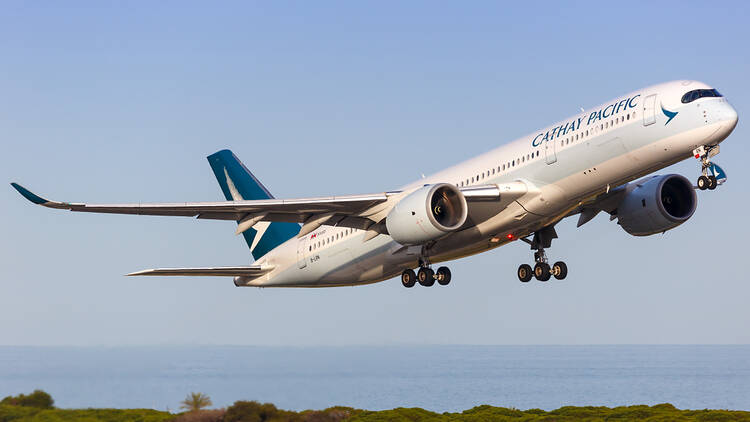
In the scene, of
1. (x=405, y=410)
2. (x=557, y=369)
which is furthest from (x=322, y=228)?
(x=557, y=369)

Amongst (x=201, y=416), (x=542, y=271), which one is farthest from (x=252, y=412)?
(x=542, y=271)

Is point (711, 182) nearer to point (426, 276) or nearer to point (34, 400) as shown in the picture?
point (426, 276)

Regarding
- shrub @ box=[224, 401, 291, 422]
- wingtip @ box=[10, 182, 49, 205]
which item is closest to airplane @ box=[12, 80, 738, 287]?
wingtip @ box=[10, 182, 49, 205]

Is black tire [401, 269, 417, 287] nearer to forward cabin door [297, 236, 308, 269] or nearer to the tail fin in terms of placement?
forward cabin door [297, 236, 308, 269]

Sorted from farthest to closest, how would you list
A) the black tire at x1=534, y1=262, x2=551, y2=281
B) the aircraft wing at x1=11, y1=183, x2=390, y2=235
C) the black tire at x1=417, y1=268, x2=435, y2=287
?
the black tire at x1=534, y1=262, x2=551, y2=281 → the black tire at x1=417, y1=268, x2=435, y2=287 → the aircraft wing at x1=11, y1=183, x2=390, y2=235

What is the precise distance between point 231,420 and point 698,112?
814 inches

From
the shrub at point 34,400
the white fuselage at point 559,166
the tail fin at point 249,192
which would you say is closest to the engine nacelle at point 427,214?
the white fuselage at point 559,166

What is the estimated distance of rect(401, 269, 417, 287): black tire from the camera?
33312 mm

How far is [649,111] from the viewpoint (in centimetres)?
2644

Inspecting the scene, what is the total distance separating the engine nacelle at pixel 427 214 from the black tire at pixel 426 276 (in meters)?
3.57

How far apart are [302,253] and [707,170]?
17.0 metres

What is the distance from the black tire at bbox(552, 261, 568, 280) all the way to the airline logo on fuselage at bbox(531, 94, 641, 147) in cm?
660

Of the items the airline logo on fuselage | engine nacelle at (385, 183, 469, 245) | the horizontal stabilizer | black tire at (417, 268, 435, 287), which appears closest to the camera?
Result: the airline logo on fuselage

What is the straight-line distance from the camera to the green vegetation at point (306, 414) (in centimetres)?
2761
